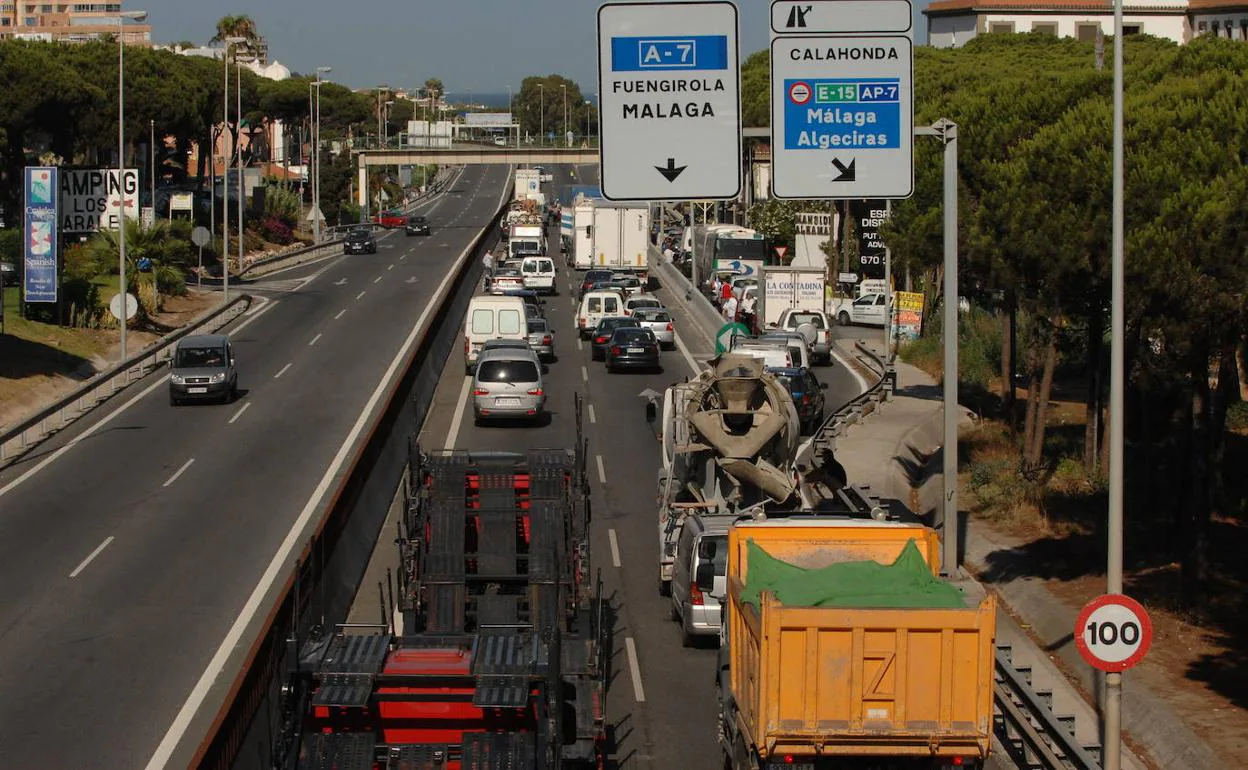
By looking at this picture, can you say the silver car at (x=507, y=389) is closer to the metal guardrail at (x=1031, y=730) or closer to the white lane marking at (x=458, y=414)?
the white lane marking at (x=458, y=414)

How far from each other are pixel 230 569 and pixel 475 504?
16.4 feet

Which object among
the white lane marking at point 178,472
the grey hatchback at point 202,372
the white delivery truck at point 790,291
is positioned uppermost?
the white delivery truck at point 790,291

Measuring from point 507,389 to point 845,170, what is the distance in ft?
66.8

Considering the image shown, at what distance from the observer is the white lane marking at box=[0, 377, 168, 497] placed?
3055 centimetres

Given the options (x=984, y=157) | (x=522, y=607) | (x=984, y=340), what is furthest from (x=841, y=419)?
(x=522, y=607)

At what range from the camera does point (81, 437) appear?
35.4 meters

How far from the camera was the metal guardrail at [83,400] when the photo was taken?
33.5m

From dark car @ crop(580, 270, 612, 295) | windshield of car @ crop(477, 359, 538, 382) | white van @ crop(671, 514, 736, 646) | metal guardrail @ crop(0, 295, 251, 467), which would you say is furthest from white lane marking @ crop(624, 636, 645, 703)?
dark car @ crop(580, 270, 612, 295)

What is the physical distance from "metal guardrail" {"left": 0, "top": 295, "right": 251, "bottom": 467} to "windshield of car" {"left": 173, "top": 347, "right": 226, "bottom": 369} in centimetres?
206

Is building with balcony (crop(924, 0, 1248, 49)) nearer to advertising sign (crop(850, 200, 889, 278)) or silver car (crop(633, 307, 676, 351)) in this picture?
advertising sign (crop(850, 200, 889, 278))

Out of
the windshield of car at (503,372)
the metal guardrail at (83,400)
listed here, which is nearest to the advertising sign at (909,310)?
the windshield of car at (503,372)

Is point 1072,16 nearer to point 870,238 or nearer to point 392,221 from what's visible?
point 392,221

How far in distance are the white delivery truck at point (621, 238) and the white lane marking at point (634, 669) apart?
5174 centimetres

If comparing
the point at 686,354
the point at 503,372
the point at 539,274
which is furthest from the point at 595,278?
the point at 503,372
